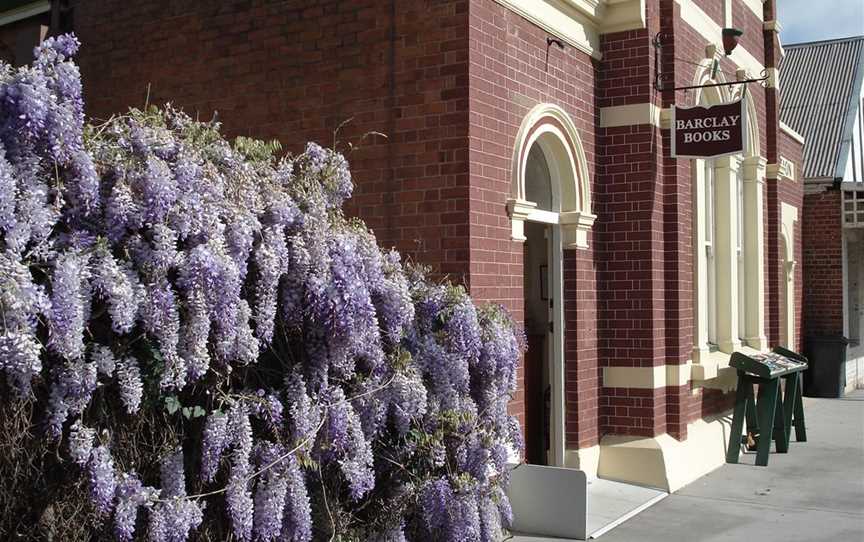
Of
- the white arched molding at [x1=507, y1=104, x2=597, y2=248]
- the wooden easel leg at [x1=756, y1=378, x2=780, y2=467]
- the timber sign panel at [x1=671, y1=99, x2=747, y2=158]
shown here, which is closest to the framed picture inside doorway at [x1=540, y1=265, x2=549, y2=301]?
the white arched molding at [x1=507, y1=104, x2=597, y2=248]

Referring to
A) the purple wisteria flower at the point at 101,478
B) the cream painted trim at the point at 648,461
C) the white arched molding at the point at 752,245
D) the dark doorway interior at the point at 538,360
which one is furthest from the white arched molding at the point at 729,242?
the purple wisteria flower at the point at 101,478

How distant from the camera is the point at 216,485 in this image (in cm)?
430

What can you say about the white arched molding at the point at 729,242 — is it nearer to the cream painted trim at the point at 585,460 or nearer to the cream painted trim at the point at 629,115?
the cream painted trim at the point at 629,115

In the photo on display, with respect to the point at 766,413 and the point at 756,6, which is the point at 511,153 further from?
the point at 756,6

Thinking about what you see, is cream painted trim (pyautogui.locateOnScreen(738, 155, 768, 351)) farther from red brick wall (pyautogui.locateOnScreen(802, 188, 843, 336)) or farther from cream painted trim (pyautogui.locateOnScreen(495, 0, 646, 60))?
red brick wall (pyautogui.locateOnScreen(802, 188, 843, 336))

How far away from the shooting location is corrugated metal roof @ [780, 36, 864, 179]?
19734 millimetres

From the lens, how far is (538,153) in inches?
343

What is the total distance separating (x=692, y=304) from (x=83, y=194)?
7.72 metres

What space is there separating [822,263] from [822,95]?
17.1 feet

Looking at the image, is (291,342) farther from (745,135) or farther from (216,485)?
(745,135)

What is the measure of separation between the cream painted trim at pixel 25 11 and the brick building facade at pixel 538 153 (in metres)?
0.07

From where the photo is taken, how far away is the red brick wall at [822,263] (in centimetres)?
1850

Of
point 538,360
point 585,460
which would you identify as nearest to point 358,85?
point 538,360

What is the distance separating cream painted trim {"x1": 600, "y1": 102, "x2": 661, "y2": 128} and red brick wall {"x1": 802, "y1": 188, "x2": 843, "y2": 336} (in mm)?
10927
